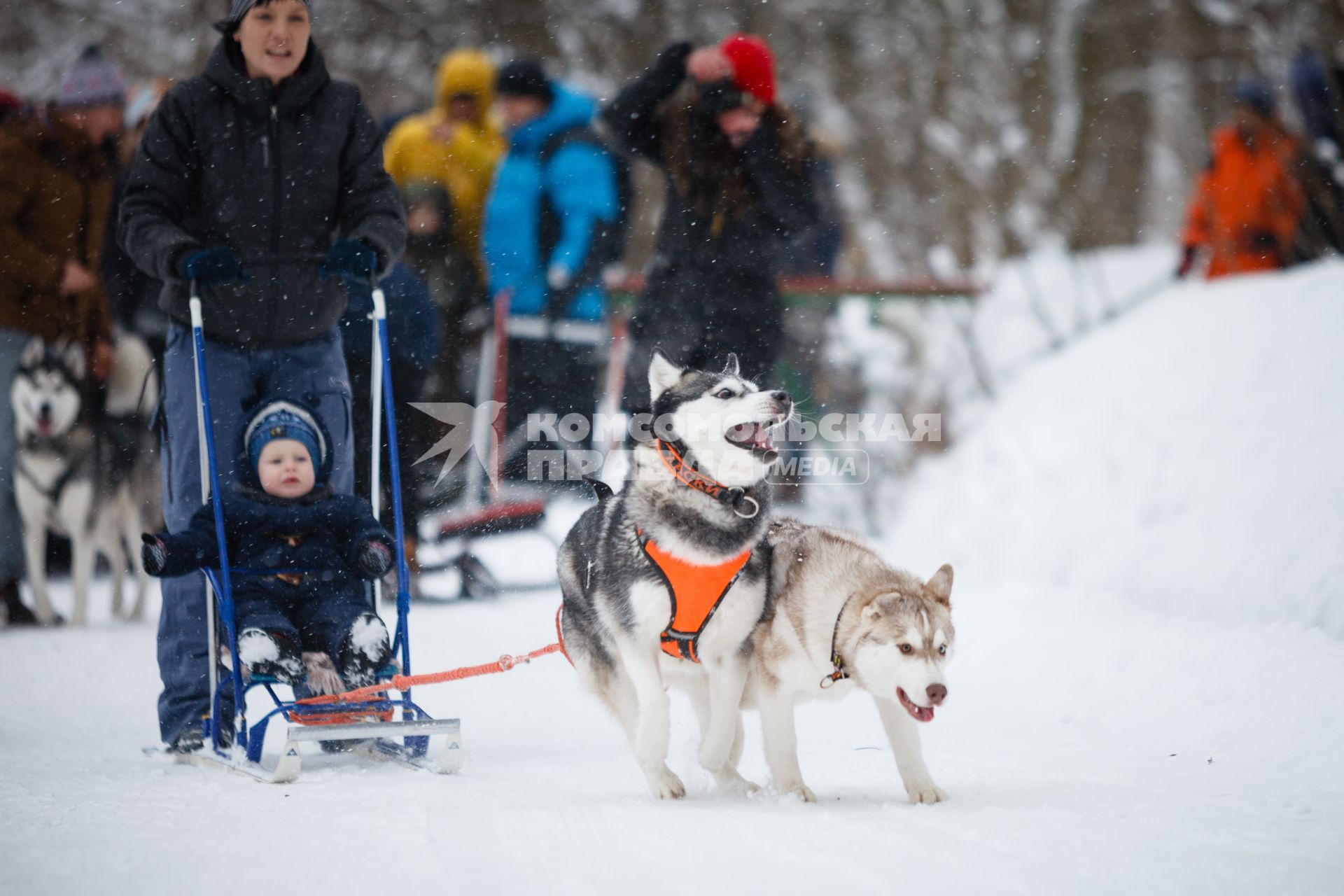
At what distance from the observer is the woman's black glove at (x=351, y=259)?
3.66 m

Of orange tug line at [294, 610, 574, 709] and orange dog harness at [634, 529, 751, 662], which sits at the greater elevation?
orange dog harness at [634, 529, 751, 662]

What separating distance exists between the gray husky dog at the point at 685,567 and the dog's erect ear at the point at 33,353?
13.7 ft

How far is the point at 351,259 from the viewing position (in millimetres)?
3658

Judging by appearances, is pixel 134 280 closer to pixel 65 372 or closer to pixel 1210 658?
pixel 65 372

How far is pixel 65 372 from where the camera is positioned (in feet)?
21.4

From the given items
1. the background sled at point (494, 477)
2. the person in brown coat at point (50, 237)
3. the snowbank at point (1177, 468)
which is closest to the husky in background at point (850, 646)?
the snowbank at point (1177, 468)

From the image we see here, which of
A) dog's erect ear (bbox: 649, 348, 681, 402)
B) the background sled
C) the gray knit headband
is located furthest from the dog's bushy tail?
the background sled

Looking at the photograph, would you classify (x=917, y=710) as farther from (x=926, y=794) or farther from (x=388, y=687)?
(x=388, y=687)

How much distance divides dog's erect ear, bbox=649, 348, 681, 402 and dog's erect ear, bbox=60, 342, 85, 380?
4197mm

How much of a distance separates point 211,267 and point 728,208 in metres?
2.21

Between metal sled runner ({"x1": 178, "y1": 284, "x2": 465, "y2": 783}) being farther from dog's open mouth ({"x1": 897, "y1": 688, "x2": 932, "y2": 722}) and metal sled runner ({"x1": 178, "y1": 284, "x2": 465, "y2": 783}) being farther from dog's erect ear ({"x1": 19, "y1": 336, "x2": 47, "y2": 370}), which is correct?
dog's erect ear ({"x1": 19, "y1": 336, "x2": 47, "y2": 370})

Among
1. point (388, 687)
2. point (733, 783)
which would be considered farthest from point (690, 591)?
point (388, 687)

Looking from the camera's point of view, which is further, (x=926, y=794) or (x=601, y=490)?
(x=601, y=490)

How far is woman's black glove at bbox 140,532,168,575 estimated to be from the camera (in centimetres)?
336
